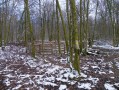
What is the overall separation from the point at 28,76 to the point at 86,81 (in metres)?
3.19

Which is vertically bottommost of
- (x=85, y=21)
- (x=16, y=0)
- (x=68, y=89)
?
(x=68, y=89)

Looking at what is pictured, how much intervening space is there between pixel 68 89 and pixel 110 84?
200 centimetres

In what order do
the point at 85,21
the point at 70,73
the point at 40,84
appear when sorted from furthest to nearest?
the point at 85,21 < the point at 70,73 < the point at 40,84

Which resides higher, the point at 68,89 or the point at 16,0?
the point at 16,0

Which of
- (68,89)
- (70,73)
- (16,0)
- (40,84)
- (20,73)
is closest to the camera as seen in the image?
(68,89)

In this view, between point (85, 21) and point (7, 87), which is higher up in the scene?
point (85, 21)

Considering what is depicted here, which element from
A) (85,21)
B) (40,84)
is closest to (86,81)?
(40,84)

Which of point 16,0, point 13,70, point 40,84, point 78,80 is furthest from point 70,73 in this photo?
point 16,0

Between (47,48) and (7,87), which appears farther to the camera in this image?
(47,48)

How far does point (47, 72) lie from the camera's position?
12.5 metres

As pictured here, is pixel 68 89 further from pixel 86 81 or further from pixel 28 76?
pixel 28 76

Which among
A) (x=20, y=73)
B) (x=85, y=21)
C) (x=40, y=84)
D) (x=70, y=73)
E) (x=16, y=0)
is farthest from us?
(x=16, y=0)

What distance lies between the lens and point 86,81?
10.6m

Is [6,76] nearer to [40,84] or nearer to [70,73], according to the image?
[40,84]
